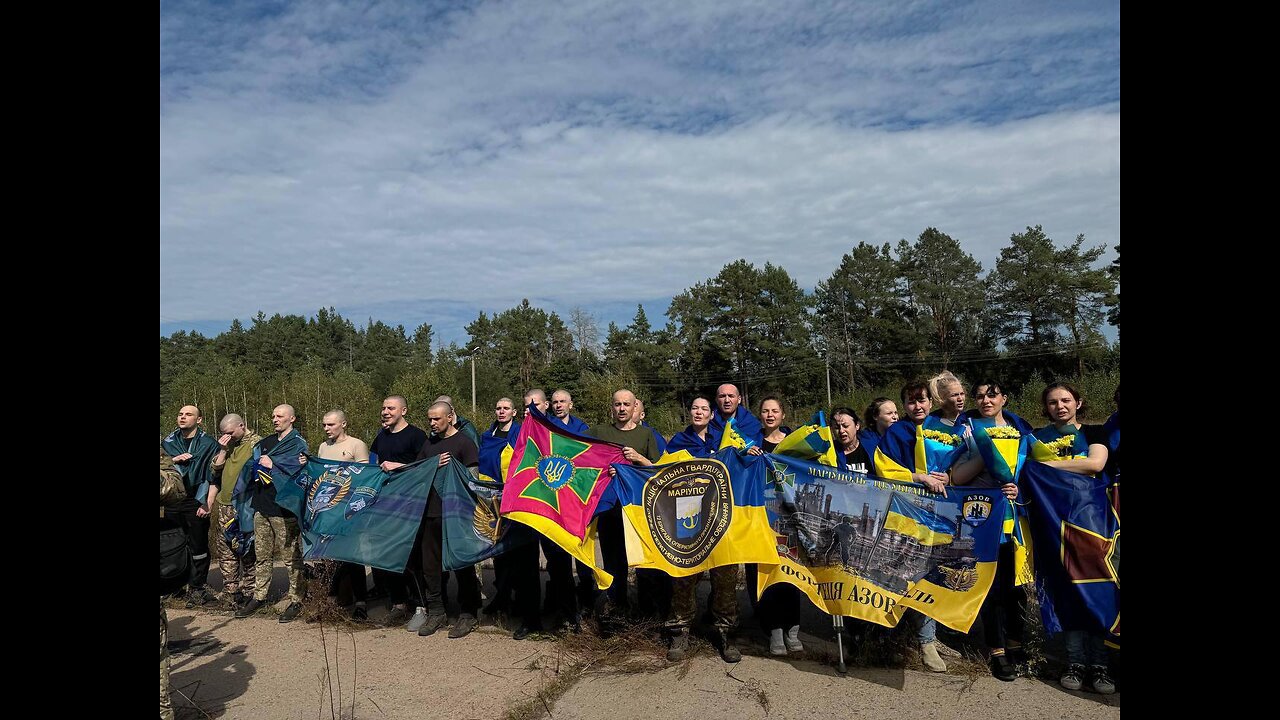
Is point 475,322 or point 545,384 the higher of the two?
point 475,322

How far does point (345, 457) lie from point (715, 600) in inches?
171

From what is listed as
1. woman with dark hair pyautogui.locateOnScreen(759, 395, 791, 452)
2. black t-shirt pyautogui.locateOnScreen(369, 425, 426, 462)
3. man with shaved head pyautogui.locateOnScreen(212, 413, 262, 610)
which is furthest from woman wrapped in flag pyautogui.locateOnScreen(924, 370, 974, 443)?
man with shaved head pyautogui.locateOnScreen(212, 413, 262, 610)

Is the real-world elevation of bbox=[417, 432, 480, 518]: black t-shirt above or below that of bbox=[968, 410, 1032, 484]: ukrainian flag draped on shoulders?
below

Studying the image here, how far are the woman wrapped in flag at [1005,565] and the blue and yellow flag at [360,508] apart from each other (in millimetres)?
4891

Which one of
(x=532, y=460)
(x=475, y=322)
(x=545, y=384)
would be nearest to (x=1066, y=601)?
(x=532, y=460)

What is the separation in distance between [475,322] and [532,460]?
80.8 m

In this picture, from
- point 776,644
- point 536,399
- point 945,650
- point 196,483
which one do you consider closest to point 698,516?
point 776,644

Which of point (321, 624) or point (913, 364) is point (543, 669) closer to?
point (321, 624)

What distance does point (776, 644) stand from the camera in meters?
5.97

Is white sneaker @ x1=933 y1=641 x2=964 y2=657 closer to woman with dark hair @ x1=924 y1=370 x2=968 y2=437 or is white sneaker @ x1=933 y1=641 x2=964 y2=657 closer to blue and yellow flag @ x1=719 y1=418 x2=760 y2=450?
woman with dark hair @ x1=924 y1=370 x2=968 y2=437

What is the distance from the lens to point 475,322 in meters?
85.2

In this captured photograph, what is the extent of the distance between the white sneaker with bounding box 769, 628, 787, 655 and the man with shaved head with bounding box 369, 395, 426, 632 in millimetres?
3718

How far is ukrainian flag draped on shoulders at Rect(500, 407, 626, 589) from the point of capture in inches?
252
